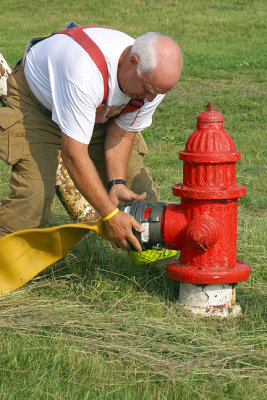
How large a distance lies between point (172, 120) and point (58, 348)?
7.15 m

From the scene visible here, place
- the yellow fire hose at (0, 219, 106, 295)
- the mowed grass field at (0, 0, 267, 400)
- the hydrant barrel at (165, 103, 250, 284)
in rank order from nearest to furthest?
the mowed grass field at (0, 0, 267, 400) < the hydrant barrel at (165, 103, 250, 284) < the yellow fire hose at (0, 219, 106, 295)

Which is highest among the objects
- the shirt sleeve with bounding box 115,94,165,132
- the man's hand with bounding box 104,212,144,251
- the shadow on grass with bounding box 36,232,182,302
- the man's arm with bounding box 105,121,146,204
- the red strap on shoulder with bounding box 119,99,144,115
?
the red strap on shoulder with bounding box 119,99,144,115

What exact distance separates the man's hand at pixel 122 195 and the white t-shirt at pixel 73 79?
56cm

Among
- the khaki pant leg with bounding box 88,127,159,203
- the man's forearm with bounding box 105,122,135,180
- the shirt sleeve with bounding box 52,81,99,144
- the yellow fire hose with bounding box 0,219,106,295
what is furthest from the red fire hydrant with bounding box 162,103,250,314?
the khaki pant leg with bounding box 88,127,159,203

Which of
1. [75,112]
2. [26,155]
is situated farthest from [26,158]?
[75,112]

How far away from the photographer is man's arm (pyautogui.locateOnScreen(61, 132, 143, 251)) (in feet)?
11.7

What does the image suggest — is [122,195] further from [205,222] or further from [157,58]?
[157,58]

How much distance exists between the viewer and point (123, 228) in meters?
3.58

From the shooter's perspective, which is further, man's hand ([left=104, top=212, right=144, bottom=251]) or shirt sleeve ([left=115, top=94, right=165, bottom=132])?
shirt sleeve ([left=115, top=94, right=165, bottom=132])

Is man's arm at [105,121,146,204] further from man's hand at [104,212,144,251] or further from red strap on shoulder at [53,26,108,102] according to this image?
man's hand at [104,212,144,251]

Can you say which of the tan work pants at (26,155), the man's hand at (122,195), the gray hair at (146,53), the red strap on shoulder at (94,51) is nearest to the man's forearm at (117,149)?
the man's hand at (122,195)

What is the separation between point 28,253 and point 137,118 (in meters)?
1.14

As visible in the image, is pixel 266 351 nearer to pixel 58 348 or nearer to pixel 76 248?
pixel 58 348

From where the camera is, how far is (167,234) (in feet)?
11.9
